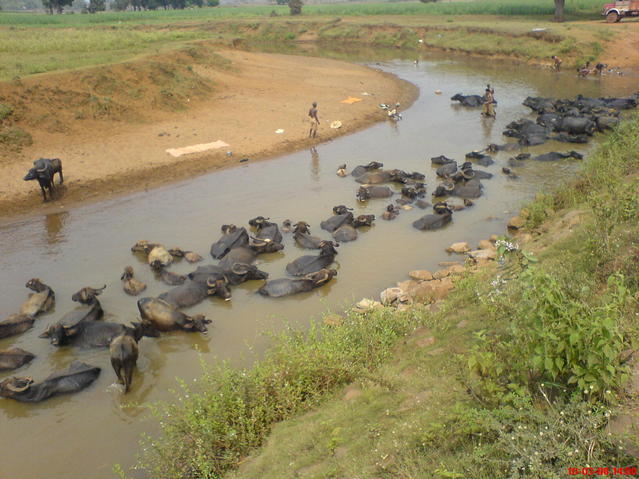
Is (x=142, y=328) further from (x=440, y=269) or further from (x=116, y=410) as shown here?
(x=440, y=269)

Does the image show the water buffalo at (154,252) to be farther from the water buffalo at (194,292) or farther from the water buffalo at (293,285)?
the water buffalo at (293,285)

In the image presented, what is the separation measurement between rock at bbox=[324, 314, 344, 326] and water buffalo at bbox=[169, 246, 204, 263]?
376 cm

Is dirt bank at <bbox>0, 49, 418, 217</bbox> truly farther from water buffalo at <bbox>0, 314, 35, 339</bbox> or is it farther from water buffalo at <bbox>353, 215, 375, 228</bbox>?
water buffalo at <bbox>353, 215, 375, 228</bbox>

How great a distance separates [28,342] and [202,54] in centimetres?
2408

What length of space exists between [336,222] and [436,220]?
2355 mm

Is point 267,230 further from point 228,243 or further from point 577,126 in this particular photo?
point 577,126

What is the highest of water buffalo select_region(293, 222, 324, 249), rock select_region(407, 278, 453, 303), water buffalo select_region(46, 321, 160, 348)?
water buffalo select_region(293, 222, 324, 249)

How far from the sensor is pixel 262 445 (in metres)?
5.38

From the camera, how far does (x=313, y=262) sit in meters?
10.0

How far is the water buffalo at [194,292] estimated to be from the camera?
355 inches

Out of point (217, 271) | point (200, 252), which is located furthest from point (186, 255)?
point (217, 271)

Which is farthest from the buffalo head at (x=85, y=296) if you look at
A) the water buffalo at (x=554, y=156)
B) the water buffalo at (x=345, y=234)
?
the water buffalo at (x=554, y=156)

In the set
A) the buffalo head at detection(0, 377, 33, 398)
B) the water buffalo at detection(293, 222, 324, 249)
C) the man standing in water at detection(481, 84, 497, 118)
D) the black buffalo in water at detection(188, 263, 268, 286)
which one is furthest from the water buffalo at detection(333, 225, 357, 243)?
the man standing in water at detection(481, 84, 497, 118)

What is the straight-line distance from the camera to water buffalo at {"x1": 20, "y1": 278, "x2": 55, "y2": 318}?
8891 millimetres
